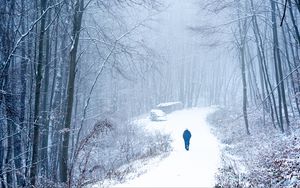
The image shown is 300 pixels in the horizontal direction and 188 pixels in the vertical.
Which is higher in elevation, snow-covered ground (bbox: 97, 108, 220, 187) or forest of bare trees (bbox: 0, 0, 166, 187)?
forest of bare trees (bbox: 0, 0, 166, 187)

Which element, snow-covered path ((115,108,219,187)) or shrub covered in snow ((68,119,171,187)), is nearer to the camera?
snow-covered path ((115,108,219,187))

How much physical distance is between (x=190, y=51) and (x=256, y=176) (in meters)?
46.4

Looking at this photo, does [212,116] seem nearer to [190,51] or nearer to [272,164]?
[190,51]

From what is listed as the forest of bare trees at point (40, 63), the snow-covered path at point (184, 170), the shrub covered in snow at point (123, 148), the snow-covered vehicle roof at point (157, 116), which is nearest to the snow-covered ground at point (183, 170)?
the snow-covered path at point (184, 170)

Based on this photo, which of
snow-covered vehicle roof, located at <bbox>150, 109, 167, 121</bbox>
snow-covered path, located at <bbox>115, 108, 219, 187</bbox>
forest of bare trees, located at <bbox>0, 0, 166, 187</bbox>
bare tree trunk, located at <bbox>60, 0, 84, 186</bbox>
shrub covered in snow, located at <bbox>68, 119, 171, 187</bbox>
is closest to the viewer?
forest of bare trees, located at <bbox>0, 0, 166, 187</bbox>

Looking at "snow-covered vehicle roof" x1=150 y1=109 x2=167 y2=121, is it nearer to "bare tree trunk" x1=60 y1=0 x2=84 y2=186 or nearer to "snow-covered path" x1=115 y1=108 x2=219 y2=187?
"snow-covered path" x1=115 y1=108 x2=219 y2=187

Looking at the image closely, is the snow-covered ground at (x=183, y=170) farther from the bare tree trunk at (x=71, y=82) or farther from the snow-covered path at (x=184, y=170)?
the bare tree trunk at (x=71, y=82)

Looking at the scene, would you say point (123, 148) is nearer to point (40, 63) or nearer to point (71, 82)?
point (71, 82)

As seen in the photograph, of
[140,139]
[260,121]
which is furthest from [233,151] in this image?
[140,139]

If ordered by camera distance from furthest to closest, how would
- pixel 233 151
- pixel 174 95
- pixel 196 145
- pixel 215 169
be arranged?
1. pixel 174 95
2. pixel 196 145
3. pixel 233 151
4. pixel 215 169

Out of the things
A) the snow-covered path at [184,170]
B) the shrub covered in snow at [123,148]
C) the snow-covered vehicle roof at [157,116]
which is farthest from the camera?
the snow-covered vehicle roof at [157,116]

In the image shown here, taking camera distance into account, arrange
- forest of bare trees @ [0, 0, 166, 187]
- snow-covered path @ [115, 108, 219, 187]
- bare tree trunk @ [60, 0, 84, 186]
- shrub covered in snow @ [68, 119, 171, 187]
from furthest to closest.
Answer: shrub covered in snow @ [68, 119, 171, 187] < bare tree trunk @ [60, 0, 84, 186] < snow-covered path @ [115, 108, 219, 187] < forest of bare trees @ [0, 0, 166, 187]

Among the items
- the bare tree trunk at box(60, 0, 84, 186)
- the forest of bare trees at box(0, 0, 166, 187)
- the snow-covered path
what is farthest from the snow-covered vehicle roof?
the bare tree trunk at box(60, 0, 84, 186)

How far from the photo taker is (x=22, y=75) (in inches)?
494
